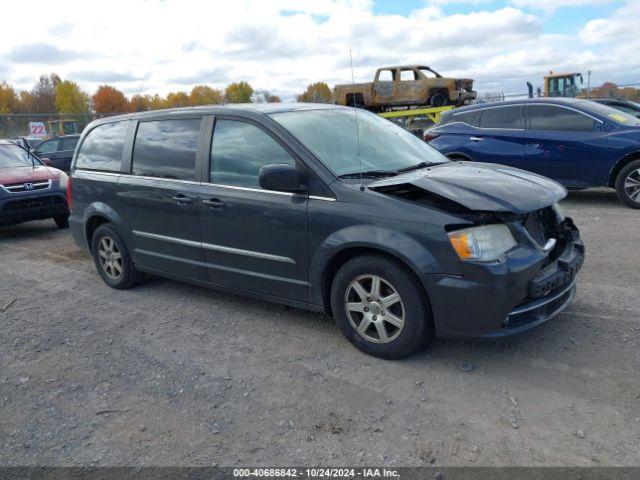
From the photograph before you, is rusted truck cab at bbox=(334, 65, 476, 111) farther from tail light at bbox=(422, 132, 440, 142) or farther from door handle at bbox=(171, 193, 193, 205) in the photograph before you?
door handle at bbox=(171, 193, 193, 205)

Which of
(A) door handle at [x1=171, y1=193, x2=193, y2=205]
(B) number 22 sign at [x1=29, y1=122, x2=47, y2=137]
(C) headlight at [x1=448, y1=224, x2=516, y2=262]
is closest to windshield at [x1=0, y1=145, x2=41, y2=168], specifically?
(A) door handle at [x1=171, y1=193, x2=193, y2=205]

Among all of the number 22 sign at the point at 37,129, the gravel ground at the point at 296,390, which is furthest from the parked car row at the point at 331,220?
the number 22 sign at the point at 37,129

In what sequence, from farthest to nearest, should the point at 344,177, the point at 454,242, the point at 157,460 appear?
1. the point at 344,177
2. the point at 454,242
3. the point at 157,460

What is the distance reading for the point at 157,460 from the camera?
9.40 feet

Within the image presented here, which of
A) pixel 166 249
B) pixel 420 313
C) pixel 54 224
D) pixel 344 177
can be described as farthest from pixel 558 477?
pixel 54 224

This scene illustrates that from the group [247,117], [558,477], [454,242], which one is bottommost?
[558,477]

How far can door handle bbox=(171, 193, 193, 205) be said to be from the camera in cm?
466

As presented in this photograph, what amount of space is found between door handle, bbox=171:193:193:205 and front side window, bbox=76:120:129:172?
1.04 metres

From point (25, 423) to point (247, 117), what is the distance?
2.59 metres

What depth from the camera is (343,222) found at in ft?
12.3

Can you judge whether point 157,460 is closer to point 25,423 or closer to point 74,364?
point 25,423

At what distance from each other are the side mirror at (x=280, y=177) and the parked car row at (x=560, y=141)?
238 inches

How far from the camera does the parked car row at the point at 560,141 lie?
8172 millimetres

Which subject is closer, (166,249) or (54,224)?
(166,249)
